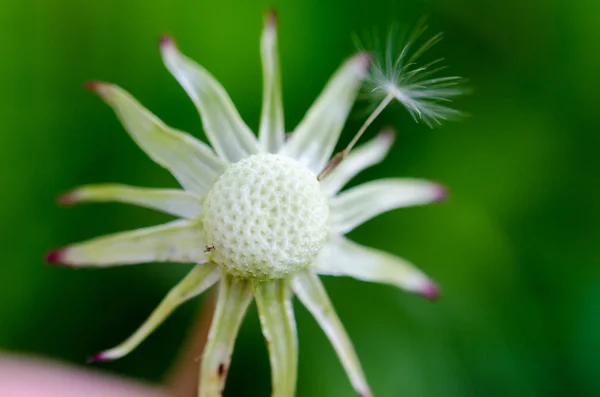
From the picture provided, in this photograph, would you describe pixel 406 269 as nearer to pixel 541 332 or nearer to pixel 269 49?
pixel 269 49

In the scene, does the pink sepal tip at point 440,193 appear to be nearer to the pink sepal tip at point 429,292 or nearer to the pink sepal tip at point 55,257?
the pink sepal tip at point 429,292

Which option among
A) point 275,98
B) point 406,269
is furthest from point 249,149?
point 406,269

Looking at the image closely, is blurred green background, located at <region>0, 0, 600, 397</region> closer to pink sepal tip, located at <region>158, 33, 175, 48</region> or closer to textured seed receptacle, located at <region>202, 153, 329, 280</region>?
pink sepal tip, located at <region>158, 33, 175, 48</region>

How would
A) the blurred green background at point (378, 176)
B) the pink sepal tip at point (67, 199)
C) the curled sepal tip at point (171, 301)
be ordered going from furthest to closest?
the blurred green background at point (378, 176), the pink sepal tip at point (67, 199), the curled sepal tip at point (171, 301)

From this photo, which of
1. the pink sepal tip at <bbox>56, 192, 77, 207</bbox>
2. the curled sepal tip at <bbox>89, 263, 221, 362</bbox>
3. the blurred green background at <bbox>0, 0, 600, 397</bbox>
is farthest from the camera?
the blurred green background at <bbox>0, 0, 600, 397</bbox>

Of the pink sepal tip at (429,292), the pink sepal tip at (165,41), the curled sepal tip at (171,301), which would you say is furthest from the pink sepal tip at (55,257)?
the pink sepal tip at (429,292)

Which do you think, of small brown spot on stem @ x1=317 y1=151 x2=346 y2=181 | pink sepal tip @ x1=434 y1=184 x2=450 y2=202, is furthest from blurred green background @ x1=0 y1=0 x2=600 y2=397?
small brown spot on stem @ x1=317 y1=151 x2=346 y2=181

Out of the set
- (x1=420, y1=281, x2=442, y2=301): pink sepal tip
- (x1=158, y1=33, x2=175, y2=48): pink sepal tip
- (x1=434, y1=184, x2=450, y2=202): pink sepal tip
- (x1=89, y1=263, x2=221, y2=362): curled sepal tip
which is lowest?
(x1=89, y1=263, x2=221, y2=362): curled sepal tip
